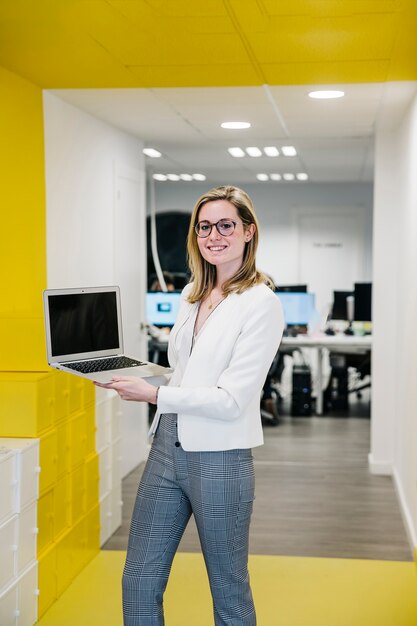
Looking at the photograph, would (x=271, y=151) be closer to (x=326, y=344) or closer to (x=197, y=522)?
(x=326, y=344)

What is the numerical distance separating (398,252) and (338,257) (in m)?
5.60

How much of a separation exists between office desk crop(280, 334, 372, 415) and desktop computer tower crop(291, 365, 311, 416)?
0.36 feet

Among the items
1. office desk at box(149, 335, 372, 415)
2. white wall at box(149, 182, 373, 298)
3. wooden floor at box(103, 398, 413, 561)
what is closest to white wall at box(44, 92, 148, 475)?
wooden floor at box(103, 398, 413, 561)

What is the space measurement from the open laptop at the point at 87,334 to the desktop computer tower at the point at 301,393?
17.9ft

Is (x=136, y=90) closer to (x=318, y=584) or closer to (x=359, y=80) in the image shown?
(x=359, y=80)

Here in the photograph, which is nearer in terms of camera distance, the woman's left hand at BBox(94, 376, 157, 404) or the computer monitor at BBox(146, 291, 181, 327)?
the woman's left hand at BBox(94, 376, 157, 404)

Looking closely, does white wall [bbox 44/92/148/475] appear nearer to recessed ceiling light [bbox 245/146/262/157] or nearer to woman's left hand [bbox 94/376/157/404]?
recessed ceiling light [bbox 245/146/262/157]

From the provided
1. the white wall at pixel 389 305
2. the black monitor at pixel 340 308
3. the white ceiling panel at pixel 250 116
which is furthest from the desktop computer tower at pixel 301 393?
the white wall at pixel 389 305

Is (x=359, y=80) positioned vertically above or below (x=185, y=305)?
above

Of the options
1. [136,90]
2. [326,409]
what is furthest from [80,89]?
[326,409]

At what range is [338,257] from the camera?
11516mm

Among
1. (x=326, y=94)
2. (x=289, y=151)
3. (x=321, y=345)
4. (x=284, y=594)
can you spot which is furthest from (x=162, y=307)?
(x=284, y=594)

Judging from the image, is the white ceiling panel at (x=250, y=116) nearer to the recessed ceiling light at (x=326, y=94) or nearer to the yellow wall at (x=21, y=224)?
the recessed ceiling light at (x=326, y=94)

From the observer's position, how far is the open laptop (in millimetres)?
2861
